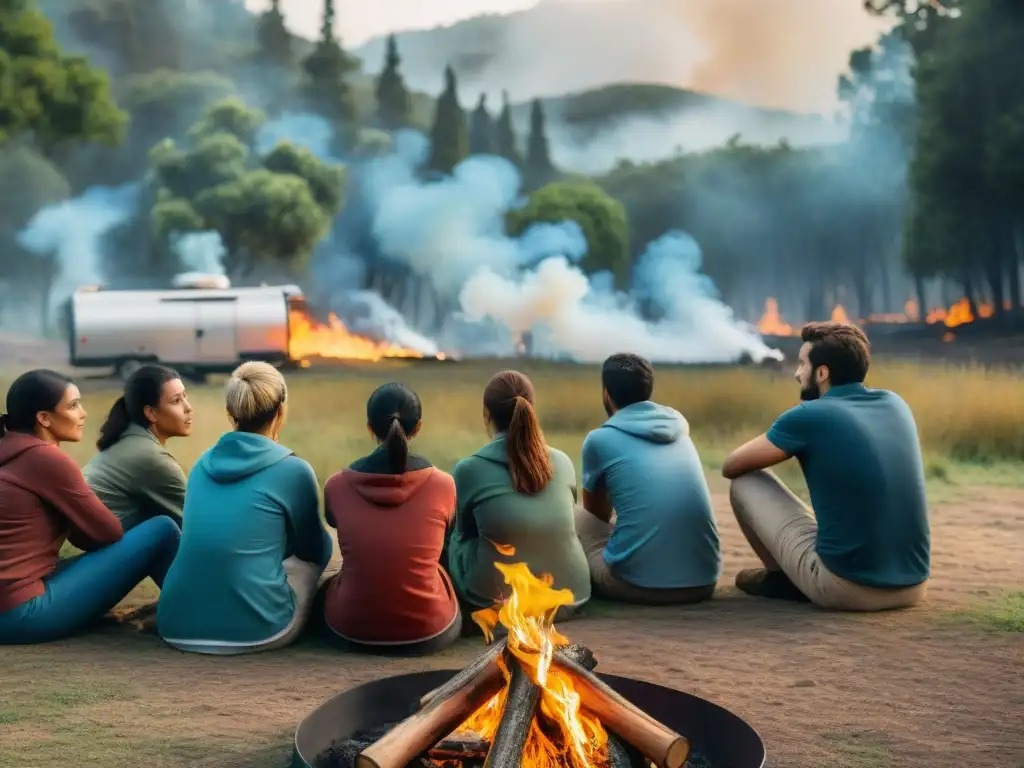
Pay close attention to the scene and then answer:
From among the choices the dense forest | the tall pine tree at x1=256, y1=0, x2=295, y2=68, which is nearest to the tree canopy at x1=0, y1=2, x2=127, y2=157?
the dense forest

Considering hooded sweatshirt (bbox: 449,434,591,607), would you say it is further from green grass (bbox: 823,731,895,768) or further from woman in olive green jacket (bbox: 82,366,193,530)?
green grass (bbox: 823,731,895,768)

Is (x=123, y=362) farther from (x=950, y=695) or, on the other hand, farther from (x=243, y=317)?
(x=950, y=695)

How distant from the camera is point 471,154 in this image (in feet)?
115

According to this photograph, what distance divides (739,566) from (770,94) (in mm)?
26028

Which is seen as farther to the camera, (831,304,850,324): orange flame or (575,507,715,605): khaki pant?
(831,304,850,324): orange flame

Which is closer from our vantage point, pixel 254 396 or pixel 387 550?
pixel 387 550

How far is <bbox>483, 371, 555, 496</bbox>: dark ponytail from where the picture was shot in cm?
539

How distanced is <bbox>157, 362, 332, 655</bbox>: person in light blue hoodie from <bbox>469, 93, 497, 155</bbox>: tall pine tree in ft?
98.1

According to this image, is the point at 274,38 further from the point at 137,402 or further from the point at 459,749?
the point at 459,749

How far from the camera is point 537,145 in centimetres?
3384

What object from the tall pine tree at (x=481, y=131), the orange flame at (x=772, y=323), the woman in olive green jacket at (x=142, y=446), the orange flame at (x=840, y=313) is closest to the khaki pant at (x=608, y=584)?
the woman in olive green jacket at (x=142, y=446)

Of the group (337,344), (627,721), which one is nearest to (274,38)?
(337,344)

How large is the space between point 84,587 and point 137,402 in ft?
3.06

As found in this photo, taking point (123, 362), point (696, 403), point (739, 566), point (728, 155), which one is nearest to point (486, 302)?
point (728, 155)
